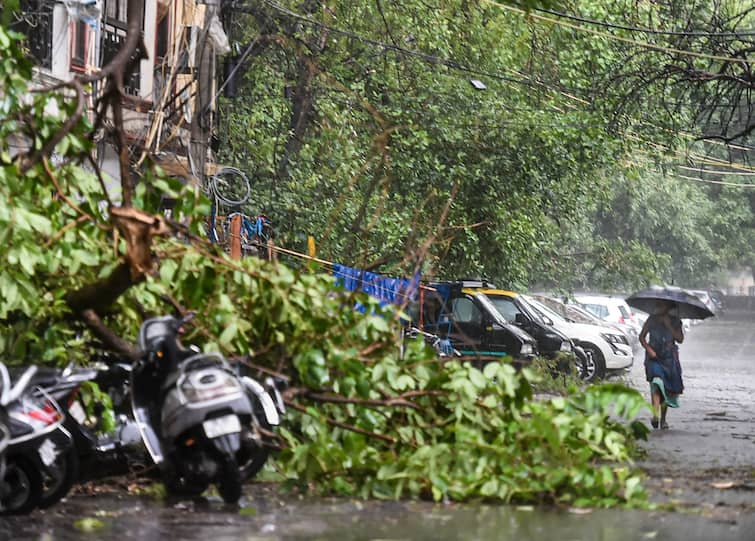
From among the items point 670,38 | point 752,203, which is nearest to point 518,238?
point 670,38

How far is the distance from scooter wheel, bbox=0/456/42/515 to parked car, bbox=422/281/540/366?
14.3 metres

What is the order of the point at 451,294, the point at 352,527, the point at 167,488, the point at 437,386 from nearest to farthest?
the point at 352,527 → the point at 167,488 → the point at 437,386 → the point at 451,294

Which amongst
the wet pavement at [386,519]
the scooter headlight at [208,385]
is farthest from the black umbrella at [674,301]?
the scooter headlight at [208,385]

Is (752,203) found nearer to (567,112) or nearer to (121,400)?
(567,112)

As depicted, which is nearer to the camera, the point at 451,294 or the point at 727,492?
the point at 727,492

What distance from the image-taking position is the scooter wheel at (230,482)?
25.2 feet

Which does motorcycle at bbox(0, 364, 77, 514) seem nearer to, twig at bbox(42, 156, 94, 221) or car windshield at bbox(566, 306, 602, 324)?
twig at bbox(42, 156, 94, 221)

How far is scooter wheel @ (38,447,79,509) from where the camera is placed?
25.2 ft

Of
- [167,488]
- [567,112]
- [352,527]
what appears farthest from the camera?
[567,112]

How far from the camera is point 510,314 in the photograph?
23516 mm

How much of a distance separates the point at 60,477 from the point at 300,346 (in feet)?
6.43

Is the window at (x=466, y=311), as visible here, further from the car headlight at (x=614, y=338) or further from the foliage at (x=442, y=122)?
the car headlight at (x=614, y=338)

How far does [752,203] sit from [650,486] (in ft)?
209

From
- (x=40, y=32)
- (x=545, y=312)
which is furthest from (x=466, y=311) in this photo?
(x=40, y=32)
